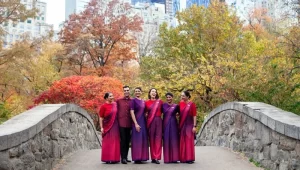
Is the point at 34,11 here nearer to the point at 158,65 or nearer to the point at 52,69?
the point at 158,65

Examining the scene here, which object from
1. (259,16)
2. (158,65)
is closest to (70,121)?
(158,65)

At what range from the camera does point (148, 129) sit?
7.67m

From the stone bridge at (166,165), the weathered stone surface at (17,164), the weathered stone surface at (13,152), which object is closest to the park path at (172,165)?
the stone bridge at (166,165)

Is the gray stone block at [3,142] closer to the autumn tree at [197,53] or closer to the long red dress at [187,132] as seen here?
the long red dress at [187,132]

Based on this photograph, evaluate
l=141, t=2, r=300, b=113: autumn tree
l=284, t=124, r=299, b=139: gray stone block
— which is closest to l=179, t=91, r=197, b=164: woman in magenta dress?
l=284, t=124, r=299, b=139: gray stone block

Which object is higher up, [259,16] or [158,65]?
[259,16]

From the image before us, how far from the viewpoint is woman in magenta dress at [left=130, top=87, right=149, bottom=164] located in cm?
751

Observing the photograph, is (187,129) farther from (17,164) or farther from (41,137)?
(17,164)

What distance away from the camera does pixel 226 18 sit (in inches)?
786

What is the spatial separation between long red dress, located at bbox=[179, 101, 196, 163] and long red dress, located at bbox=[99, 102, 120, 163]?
1256mm

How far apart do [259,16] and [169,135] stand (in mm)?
35245

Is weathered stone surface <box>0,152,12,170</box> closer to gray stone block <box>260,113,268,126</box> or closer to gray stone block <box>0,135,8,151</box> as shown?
gray stone block <box>0,135,8,151</box>

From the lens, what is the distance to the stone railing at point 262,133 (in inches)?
219

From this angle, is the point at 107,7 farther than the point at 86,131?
Yes
